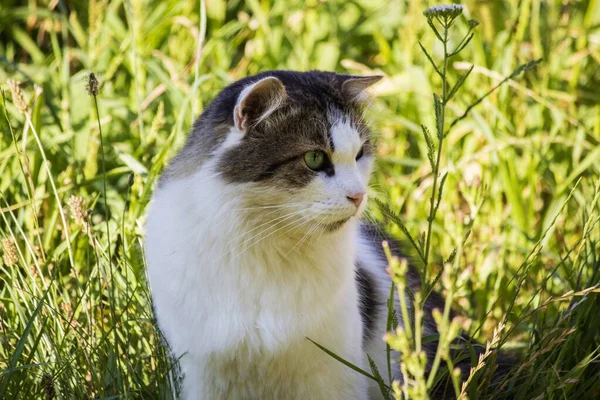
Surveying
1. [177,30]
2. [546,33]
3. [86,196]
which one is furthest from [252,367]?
[177,30]

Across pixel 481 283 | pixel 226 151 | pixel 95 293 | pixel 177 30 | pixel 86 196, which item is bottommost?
pixel 481 283

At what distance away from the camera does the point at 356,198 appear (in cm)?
172

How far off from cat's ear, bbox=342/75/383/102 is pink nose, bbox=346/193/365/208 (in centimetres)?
34

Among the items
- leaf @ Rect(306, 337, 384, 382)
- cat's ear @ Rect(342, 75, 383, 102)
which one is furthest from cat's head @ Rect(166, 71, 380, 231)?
leaf @ Rect(306, 337, 384, 382)

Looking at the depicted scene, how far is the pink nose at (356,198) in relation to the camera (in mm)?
1720

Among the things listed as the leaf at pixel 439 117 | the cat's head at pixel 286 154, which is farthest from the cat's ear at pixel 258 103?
the leaf at pixel 439 117

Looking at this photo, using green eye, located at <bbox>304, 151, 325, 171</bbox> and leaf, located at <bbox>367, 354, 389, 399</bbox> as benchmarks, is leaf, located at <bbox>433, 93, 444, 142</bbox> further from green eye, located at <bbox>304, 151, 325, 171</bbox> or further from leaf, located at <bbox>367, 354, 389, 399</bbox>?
leaf, located at <bbox>367, 354, 389, 399</bbox>

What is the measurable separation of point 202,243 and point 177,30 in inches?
87.0

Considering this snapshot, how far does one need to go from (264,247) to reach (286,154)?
A: 0.22 metres

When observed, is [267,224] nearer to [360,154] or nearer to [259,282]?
[259,282]

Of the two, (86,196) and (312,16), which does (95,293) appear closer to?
(86,196)

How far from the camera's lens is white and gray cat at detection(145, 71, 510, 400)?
176 cm

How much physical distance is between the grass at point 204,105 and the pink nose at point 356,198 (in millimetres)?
389

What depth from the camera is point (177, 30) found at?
12.4ft
